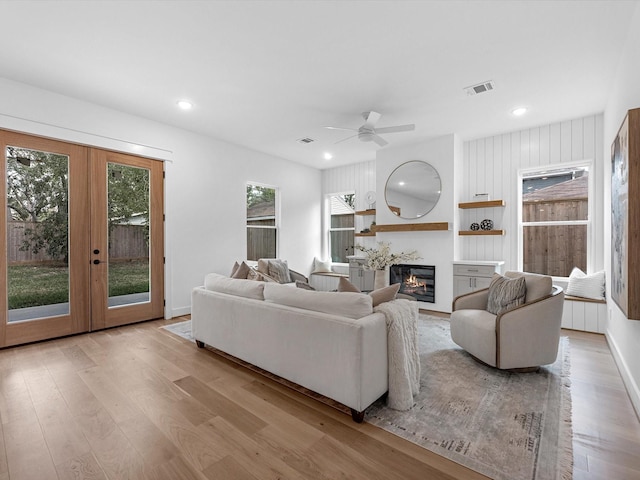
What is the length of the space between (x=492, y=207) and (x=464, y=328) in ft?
9.05

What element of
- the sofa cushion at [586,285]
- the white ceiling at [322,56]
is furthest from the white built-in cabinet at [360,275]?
the sofa cushion at [586,285]

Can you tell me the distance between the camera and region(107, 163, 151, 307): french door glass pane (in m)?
4.08

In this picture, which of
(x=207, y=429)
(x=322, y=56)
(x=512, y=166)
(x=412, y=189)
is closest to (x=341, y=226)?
(x=412, y=189)

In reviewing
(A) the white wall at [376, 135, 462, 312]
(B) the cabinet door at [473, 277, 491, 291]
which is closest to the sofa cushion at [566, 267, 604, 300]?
(B) the cabinet door at [473, 277, 491, 291]

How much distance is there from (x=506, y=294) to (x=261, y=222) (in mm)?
4506

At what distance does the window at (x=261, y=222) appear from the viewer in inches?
232

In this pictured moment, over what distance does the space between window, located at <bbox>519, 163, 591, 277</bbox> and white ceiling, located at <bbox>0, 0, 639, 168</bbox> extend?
0.86 meters

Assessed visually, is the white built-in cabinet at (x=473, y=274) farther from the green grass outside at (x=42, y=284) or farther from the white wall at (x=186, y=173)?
the green grass outside at (x=42, y=284)

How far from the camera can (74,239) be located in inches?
147

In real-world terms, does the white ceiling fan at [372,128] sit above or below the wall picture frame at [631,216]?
above

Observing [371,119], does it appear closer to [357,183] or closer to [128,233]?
[357,183]

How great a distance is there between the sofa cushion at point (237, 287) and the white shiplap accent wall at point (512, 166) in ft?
12.8

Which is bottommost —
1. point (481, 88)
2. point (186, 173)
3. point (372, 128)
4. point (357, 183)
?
point (186, 173)

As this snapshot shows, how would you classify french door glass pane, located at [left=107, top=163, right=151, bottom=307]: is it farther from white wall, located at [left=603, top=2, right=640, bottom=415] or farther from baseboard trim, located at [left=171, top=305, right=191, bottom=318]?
white wall, located at [left=603, top=2, right=640, bottom=415]
